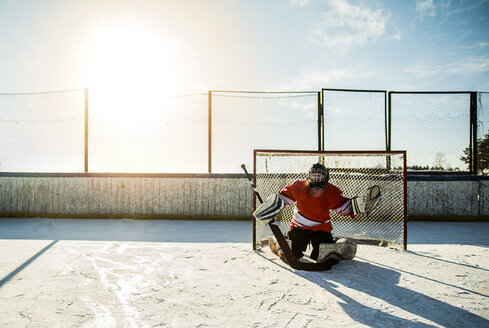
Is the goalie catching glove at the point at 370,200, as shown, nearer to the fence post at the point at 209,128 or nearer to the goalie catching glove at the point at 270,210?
the goalie catching glove at the point at 270,210

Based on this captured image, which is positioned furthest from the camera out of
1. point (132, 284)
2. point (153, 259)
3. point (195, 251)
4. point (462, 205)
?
point (462, 205)

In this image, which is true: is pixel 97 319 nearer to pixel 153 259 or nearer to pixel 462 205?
pixel 153 259

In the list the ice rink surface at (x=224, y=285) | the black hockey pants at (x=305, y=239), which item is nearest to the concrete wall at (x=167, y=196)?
the ice rink surface at (x=224, y=285)

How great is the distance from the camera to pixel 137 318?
2535 millimetres

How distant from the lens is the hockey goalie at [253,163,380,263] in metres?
4.18

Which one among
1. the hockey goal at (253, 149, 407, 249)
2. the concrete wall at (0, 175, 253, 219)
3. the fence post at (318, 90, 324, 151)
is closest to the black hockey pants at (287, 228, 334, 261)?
the hockey goal at (253, 149, 407, 249)

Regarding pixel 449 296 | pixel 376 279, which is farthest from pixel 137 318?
pixel 449 296

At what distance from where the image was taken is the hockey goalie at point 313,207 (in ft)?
13.7

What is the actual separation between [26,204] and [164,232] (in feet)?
15.6

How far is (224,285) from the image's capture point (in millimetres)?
3293

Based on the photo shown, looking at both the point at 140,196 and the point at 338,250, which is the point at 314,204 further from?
the point at 140,196

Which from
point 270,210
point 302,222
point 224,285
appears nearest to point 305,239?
point 302,222

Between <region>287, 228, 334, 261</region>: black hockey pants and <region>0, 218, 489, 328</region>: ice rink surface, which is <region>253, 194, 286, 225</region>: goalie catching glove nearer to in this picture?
<region>287, 228, 334, 261</region>: black hockey pants

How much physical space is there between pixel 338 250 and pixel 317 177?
3.26 feet
